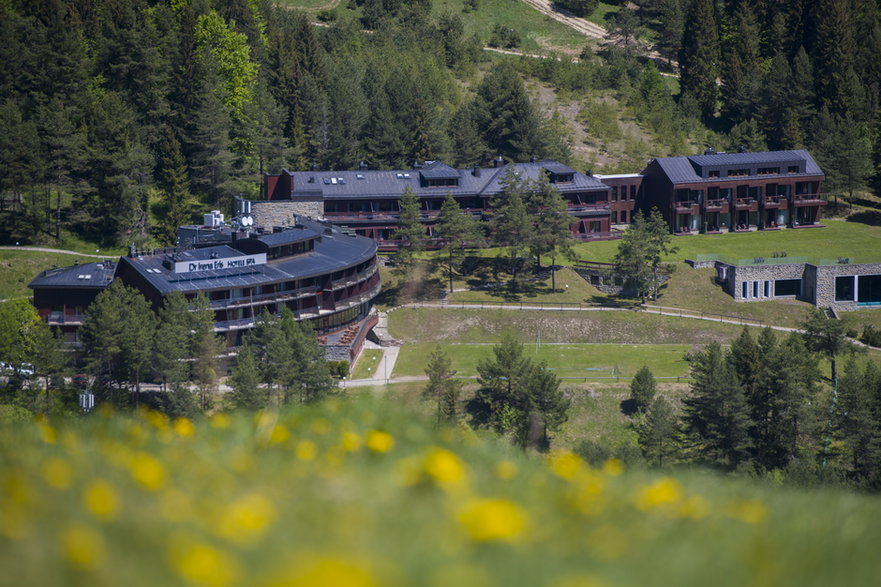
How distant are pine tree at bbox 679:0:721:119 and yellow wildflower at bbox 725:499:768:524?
127 metres

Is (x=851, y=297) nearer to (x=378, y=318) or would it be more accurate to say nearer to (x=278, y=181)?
(x=378, y=318)

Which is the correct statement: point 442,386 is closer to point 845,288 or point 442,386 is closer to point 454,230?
point 454,230

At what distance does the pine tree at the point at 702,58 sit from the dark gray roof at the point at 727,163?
3004 cm

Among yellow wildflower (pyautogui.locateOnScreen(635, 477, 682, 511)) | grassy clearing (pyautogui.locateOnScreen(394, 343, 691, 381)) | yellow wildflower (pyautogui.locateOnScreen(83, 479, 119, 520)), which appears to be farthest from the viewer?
grassy clearing (pyautogui.locateOnScreen(394, 343, 691, 381))

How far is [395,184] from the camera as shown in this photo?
305 ft

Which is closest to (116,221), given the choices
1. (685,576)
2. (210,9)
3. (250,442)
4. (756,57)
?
(210,9)

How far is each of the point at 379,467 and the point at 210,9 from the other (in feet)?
364

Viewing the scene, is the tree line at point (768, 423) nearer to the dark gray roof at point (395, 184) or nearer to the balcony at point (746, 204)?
the dark gray roof at point (395, 184)

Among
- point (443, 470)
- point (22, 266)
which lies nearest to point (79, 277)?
point (22, 266)

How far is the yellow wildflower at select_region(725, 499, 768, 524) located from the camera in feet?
37.1

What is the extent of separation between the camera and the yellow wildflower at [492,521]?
335 inches

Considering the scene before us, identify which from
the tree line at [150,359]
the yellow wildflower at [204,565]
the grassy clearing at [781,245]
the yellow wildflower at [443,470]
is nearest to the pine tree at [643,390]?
the tree line at [150,359]

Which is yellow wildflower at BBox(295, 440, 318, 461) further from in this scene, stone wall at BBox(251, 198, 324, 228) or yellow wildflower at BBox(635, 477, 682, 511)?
stone wall at BBox(251, 198, 324, 228)

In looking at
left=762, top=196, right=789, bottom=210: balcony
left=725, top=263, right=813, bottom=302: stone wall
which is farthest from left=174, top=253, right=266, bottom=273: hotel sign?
left=762, top=196, right=789, bottom=210: balcony
